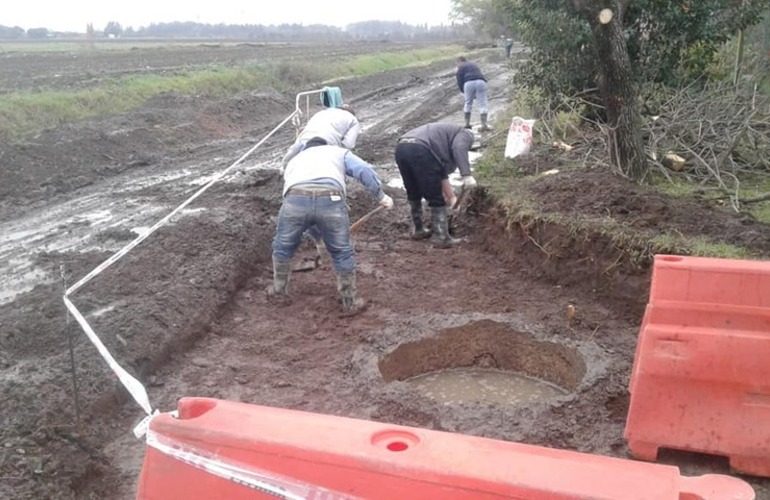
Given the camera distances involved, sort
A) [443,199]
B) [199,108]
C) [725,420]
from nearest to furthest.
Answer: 1. [725,420]
2. [443,199]
3. [199,108]

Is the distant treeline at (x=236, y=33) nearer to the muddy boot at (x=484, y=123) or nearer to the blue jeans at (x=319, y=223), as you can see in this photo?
the muddy boot at (x=484, y=123)

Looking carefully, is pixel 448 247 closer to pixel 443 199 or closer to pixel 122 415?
pixel 443 199

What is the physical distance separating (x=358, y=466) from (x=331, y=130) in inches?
199

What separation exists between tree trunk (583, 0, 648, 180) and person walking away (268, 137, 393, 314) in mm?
3198

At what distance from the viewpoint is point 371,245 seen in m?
8.50

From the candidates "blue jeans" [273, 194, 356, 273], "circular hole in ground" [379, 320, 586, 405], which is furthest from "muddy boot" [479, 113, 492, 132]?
"circular hole in ground" [379, 320, 586, 405]

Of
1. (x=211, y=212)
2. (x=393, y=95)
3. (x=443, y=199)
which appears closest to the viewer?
(x=443, y=199)

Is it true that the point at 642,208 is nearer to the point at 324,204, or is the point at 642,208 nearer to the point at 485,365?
the point at 485,365

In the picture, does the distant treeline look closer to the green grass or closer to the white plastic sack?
the green grass

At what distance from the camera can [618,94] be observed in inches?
319

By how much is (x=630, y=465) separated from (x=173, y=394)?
3.64 m

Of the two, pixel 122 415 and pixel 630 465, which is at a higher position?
pixel 630 465

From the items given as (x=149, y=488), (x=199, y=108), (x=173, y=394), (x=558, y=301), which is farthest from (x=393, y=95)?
(x=149, y=488)

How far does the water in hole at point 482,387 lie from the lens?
5.70m
